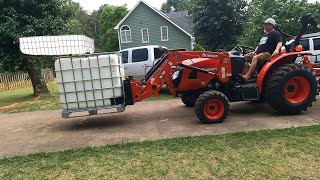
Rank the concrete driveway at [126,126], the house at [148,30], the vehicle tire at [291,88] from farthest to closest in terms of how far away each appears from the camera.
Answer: the house at [148,30] < the vehicle tire at [291,88] < the concrete driveway at [126,126]

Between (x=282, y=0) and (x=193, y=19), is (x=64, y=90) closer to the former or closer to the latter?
(x=193, y=19)

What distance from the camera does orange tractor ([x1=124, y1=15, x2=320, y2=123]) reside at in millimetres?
6855

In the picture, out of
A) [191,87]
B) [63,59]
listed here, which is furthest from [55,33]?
[191,87]

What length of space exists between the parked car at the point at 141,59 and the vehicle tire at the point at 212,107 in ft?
19.6

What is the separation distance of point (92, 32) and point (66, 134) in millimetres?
64626

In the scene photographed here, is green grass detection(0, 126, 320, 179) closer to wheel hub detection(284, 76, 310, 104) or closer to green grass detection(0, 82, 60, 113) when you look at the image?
wheel hub detection(284, 76, 310, 104)

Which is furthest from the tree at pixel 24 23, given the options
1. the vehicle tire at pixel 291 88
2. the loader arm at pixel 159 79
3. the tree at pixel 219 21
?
the tree at pixel 219 21

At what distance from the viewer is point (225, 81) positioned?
23.5ft

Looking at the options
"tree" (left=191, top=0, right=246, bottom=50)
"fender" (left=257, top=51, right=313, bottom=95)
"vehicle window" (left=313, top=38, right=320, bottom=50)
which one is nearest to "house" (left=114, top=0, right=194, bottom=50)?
"tree" (left=191, top=0, right=246, bottom=50)

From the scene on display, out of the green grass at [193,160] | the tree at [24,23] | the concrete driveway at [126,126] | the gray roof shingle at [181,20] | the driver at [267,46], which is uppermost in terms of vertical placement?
the gray roof shingle at [181,20]

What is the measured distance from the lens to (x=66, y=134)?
6691 millimetres

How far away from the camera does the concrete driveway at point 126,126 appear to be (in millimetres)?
6012

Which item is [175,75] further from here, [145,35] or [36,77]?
[145,35]

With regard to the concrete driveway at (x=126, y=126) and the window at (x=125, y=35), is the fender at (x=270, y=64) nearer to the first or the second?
the concrete driveway at (x=126, y=126)
